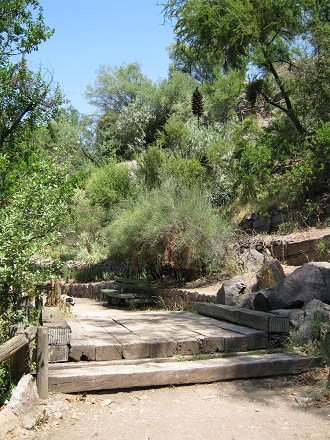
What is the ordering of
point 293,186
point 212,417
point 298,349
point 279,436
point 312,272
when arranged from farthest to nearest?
point 293,186 → point 312,272 → point 298,349 → point 212,417 → point 279,436

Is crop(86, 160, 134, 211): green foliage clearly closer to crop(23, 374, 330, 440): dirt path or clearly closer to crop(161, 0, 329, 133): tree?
crop(161, 0, 329, 133): tree

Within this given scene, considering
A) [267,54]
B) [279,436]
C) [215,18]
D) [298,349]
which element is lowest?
[279,436]

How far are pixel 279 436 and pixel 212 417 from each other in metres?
Result: 0.66

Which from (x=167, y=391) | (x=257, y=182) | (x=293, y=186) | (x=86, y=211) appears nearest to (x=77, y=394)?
(x=167, y=391)

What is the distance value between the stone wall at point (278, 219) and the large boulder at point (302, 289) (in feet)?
21.8

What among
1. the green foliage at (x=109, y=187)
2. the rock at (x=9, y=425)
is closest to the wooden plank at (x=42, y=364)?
the rock at (x=9, y=425)

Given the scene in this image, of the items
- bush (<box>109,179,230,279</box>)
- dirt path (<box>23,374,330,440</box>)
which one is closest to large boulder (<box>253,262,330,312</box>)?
dirt path (<box>23,374,330,440</box>)

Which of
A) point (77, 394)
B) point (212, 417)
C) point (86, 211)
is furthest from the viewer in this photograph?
point (86, 211)

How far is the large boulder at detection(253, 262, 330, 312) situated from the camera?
275 inches

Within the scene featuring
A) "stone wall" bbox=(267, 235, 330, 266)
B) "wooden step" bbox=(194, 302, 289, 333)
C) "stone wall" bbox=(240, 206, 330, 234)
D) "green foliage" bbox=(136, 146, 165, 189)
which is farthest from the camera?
"green foliage" bbox=(136, 146, 165, 189)

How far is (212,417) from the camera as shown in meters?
4.54

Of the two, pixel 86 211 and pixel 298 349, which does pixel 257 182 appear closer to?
pixel 86 211

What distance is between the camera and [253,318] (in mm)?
6719

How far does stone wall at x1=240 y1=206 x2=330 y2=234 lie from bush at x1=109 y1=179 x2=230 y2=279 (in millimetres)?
1984
